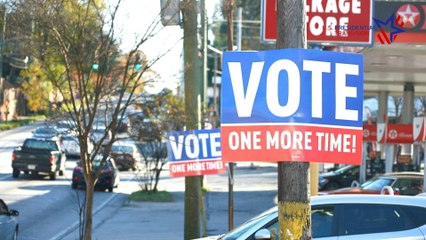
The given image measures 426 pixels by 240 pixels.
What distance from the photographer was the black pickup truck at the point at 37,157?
34.7 m

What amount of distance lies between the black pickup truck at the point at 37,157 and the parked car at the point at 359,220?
26416 millimetres

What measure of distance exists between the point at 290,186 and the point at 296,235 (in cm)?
35

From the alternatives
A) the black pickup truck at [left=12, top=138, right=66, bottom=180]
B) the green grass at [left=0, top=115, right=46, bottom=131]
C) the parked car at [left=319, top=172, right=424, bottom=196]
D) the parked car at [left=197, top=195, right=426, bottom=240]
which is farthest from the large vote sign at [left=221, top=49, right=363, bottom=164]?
the green grass at [left=0, top=115, right=46, bottom=131]

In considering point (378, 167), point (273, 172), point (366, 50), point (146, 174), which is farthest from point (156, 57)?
point (273, 172)

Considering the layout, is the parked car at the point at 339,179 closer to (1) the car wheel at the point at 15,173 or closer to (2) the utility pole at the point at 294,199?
(1) the car wheel at the point at 15,173

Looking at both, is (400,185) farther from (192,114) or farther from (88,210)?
(88,210)

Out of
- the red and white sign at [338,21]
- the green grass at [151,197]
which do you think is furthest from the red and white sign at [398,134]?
the red and white sign at [338,21]

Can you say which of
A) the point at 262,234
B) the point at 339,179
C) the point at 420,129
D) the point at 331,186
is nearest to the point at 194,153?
the point at 262,234

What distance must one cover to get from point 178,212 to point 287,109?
2162 cm

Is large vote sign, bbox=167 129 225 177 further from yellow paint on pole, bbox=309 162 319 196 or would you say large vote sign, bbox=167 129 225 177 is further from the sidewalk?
the sidewalk

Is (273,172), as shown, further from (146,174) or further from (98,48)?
(98,48)

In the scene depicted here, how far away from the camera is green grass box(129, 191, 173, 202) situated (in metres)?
31.3

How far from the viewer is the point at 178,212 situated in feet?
89.0

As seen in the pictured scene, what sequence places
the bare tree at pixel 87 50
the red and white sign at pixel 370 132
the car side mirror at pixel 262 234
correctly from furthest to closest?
the red and white sign at pixel 370 132
the bare tree at pixel 87 50
the car side mirror at pixel 262 234
